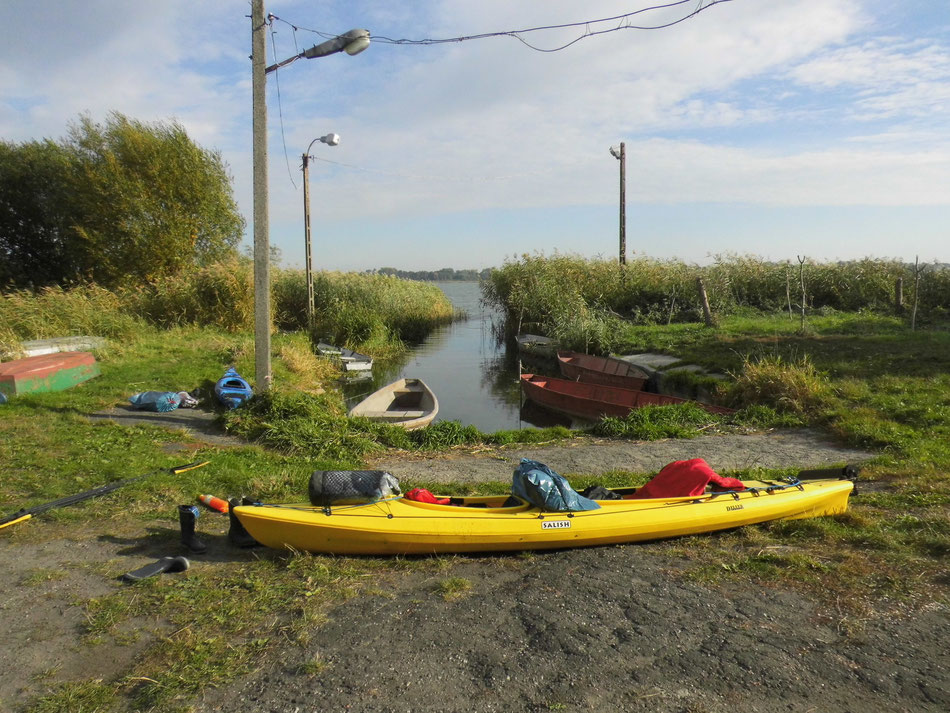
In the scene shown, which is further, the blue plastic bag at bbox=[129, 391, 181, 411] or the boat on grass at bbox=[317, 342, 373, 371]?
the boat on grass at bbox=[317, 342, 373, 371]

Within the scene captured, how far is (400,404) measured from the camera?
14.5 meters

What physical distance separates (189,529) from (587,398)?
10175 mm

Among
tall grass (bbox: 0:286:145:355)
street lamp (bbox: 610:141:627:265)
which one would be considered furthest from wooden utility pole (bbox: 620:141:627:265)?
tall grass (bbox: 0:286:145:355)

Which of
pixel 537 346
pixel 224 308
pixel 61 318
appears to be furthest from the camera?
pixel 537 346

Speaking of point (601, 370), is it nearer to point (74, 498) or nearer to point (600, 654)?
point (74, 498)

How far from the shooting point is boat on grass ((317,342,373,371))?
63.8ft

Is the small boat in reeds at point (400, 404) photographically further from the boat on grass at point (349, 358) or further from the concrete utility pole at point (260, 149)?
the boat on grass at point (349, 358)

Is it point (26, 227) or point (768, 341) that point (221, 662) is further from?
point (26, 227)

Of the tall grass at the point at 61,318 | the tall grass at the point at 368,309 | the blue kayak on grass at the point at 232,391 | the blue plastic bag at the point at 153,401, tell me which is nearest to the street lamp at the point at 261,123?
the blue kayak on grass at the point at 232,391

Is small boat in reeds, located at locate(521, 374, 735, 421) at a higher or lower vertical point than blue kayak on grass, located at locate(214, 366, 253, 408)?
lower

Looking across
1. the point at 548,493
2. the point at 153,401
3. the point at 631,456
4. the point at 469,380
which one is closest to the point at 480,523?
the point at 548,493

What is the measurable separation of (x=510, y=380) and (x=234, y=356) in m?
8.32

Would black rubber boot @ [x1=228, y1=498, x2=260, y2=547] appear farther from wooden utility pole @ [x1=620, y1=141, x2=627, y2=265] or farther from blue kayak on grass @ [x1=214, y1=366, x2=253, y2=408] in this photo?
wooden utility pole @ [x1=620, y1=141, x2=627, y2=265]

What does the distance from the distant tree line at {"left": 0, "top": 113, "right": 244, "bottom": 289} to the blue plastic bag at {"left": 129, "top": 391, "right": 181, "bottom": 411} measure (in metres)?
13.6
